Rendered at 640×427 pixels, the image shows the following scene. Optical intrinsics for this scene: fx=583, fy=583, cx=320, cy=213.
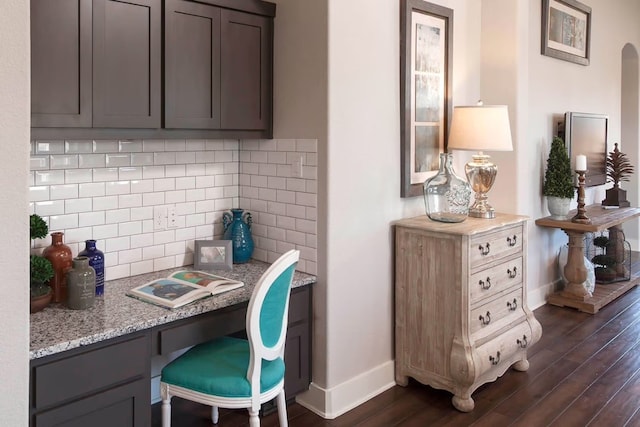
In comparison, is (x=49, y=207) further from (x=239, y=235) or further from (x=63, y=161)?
(x=239, y=235)

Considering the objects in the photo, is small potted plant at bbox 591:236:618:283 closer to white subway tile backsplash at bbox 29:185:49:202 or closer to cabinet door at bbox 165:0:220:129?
cabinet door at bbox 165:0:220:129

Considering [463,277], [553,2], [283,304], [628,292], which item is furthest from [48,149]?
[628,292]

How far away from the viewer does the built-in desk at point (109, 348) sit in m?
2.00

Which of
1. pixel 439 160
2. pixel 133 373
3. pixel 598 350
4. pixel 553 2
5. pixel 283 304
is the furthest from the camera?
pixel 553 2

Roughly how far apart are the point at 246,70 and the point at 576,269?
10.8 feet

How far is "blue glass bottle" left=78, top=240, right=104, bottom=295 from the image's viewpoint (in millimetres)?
2559

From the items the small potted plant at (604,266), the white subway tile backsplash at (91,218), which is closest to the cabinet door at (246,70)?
the white subway tile backsplash at (91,218)

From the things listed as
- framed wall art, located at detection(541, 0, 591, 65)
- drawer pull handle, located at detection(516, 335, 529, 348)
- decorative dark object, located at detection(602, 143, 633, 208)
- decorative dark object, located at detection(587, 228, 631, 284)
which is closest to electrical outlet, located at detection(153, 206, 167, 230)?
drawer pull handle, located at detection(516, 335, 529, 348)

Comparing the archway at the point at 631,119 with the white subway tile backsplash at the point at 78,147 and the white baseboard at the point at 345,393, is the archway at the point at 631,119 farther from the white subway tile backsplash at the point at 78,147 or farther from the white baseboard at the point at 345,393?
the white subway tile backsplash at the point at 78,147

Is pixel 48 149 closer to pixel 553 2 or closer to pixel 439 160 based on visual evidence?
pixel 439 160

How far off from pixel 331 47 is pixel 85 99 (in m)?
1.17

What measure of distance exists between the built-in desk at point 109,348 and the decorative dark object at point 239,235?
0.48m

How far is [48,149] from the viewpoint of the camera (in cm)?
255

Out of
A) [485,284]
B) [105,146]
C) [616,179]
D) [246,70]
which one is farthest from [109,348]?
[616,179]
